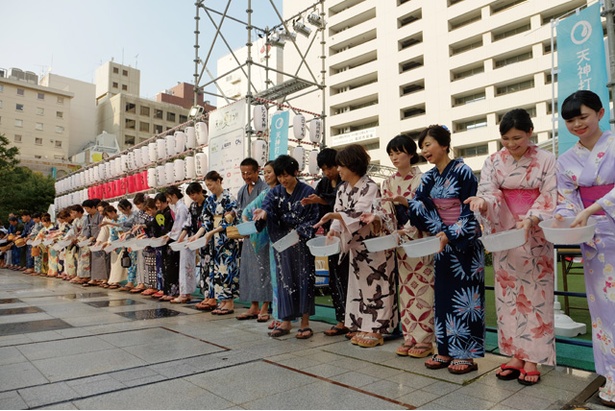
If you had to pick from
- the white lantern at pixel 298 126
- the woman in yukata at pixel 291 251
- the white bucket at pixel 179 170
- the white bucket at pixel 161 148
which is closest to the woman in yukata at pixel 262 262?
the woman in yukata at pixel 291 251

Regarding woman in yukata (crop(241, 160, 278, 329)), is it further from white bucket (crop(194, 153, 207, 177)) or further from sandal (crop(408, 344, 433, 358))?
white bucket (crop(194, 153, 207, 177))

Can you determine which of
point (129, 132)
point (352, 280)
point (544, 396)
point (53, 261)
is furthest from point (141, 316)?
point (129, 132)

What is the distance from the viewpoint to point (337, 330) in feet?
13.1

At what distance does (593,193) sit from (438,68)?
2741cm

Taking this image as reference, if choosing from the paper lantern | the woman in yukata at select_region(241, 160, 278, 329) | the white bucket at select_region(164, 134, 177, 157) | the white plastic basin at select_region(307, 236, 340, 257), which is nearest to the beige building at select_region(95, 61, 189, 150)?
the white bucket at select_region(164, 134, 177, 157)

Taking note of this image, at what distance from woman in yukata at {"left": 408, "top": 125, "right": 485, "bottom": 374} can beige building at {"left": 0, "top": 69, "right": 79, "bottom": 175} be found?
44881 millimetres

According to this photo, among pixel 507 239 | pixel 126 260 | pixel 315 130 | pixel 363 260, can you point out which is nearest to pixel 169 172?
pixel 315 130

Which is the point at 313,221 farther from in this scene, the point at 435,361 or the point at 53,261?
the point at 53,261

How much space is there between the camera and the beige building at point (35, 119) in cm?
4231

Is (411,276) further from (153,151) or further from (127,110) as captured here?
(127,110)

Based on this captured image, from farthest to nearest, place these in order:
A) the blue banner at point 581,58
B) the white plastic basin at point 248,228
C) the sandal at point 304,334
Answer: the blue banner at point 581,58 < the white plastic basin at point 248,228 < the sandal at point 304,334

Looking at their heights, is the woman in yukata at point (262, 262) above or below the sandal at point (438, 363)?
above

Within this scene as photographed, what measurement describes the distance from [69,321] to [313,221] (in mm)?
3034

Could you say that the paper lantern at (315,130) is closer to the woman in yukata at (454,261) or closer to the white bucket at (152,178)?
the white bucket at (152,178)
